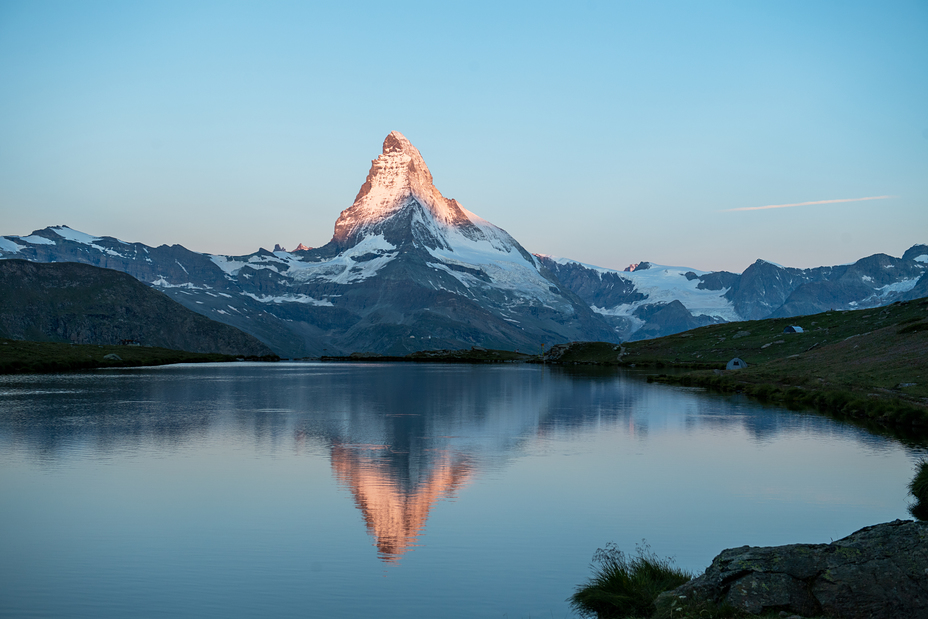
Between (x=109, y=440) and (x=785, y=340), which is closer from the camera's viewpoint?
(x=109, y=440)

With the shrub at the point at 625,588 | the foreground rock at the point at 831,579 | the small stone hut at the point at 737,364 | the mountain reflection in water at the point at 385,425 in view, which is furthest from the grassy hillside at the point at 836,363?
the foreground rock at the point at 831,579

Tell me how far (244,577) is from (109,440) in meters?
33.5

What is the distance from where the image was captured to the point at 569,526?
27.3 metres

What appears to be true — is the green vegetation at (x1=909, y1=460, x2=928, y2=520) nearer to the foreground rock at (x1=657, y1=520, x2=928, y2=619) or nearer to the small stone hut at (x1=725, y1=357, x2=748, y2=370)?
the foreground rock at (x1=657, y1=520, x2=928, y2=619)

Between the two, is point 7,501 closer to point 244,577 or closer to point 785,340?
point 244,577

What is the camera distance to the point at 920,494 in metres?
30.1

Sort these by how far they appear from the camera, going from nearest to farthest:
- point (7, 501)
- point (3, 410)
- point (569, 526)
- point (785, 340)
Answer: point (569, 526) → point (7, 501) → point (3, 410) → point (785, 340)

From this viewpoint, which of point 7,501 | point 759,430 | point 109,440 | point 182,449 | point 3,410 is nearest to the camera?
point 7,501

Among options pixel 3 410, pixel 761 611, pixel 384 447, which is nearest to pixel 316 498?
pixel 384 447

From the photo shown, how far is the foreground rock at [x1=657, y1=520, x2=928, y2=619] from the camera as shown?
14273 mm

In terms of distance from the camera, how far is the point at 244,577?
21.0 m

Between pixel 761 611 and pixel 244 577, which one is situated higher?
pixel 761 611

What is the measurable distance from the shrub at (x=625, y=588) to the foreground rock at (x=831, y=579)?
1.57 m

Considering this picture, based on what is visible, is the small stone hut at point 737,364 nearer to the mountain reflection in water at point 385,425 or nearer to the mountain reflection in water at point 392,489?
the mountain reflection in water at point 385,425
